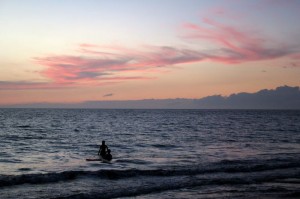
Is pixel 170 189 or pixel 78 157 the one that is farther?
pixel 78 157

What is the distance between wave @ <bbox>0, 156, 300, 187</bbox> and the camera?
75.0 feet

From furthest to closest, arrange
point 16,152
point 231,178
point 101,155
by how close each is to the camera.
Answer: point 16,152 < point 101,155 < point 231,178

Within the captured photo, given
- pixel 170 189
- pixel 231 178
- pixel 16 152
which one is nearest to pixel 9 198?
pixel 170 189

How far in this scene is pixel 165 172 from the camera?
25.8m

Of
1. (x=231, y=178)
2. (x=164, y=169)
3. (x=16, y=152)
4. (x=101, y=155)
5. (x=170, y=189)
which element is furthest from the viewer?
(x=16, y=152)

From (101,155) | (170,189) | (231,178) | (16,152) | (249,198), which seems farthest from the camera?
(16,152)

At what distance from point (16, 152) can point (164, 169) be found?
1889 cm

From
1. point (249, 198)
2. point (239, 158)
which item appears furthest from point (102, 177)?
point (239, 158)

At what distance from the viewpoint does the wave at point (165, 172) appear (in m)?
22.9

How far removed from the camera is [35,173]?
24.8 metres

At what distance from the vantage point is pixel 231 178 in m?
23.7

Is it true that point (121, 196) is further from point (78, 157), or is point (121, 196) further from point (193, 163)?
point (78, 157)

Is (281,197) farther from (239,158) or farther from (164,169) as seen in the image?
(239,158)

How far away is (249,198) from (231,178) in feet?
19.1
